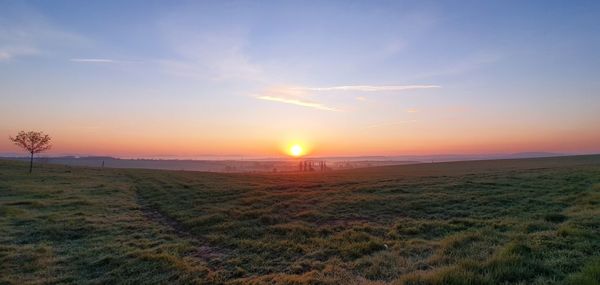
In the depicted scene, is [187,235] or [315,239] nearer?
[315,239]

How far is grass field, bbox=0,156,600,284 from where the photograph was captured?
27.2 ft

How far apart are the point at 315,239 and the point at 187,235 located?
5.84 meters

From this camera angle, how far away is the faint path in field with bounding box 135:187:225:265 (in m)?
11.2

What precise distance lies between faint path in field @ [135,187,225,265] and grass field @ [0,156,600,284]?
0.06m

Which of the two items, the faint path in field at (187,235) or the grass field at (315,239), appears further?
the faint path in field at (187,235)

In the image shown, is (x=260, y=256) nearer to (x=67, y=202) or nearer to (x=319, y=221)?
(x=319, y=221)

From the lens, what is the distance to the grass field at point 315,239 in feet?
27.2

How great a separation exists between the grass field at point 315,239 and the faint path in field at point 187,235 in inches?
2.5

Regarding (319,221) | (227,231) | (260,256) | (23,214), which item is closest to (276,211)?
(319,221)

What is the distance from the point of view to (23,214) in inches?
747

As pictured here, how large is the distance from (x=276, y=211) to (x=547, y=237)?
12.3 metres

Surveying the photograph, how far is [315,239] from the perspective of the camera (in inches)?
491

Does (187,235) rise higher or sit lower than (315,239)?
lower

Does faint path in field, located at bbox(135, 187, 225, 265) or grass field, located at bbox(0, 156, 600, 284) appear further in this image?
faint path in field, located at bbox(135, 187, 225, 265)
